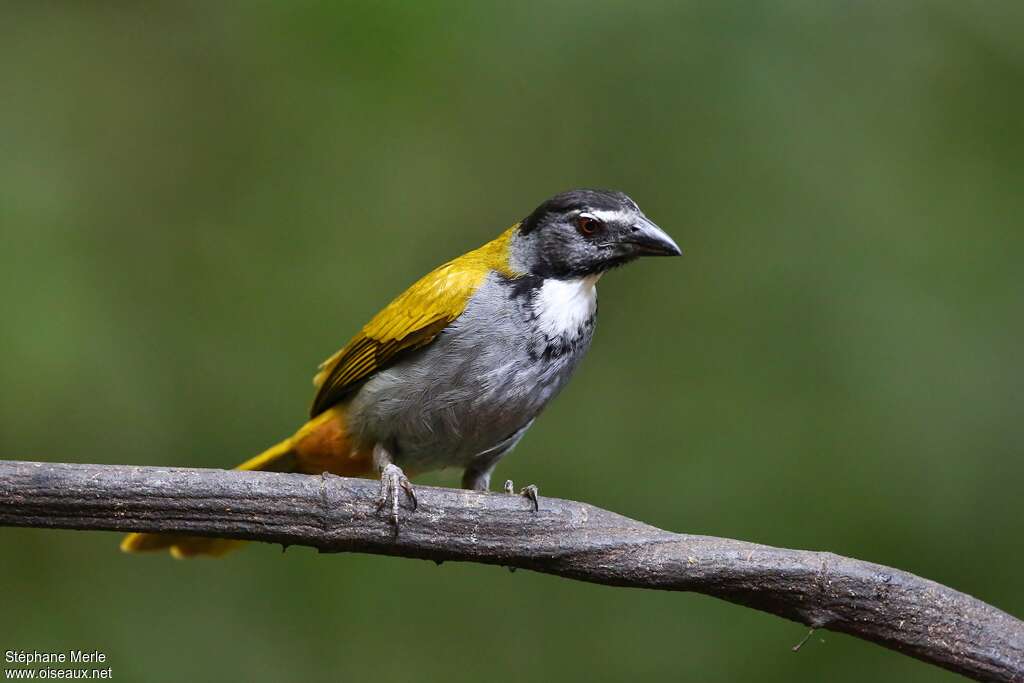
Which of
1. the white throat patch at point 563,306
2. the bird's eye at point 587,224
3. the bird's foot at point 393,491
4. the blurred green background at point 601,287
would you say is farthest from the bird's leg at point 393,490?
the blurred green background at point 601,287

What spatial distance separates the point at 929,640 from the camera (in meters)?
3.48

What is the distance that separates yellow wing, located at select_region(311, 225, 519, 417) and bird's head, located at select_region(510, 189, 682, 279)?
0.53 feet

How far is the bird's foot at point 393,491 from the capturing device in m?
3.57

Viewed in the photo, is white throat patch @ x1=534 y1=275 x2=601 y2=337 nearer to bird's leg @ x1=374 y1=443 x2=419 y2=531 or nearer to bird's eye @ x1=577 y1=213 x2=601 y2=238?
bird's eye @ x1=577 y1=213 x2=601 y2=238

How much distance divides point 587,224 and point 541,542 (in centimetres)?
148

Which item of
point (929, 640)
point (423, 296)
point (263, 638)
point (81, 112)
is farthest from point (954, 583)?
point (81, 112)

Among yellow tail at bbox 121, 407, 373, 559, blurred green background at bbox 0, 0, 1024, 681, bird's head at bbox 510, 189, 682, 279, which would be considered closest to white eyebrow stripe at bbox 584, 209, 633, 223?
bird's head at bbox 510, 189, 682, 279

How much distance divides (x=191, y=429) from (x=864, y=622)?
11.1 ft

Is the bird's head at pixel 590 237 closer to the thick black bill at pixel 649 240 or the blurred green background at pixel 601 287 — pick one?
the thick black bill at pixel 649 240

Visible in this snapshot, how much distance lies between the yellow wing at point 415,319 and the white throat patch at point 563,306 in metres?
0.17

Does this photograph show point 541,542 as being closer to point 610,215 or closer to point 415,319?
point 415,319

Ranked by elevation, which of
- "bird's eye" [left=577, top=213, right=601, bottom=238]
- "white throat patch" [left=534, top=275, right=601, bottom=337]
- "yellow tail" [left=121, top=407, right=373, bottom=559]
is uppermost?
"bird's eye" [left=577, top=213, right=601, bottom=238]

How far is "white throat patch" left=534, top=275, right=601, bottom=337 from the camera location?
445 cm

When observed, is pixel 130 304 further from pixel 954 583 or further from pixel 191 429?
pixel 954 583
